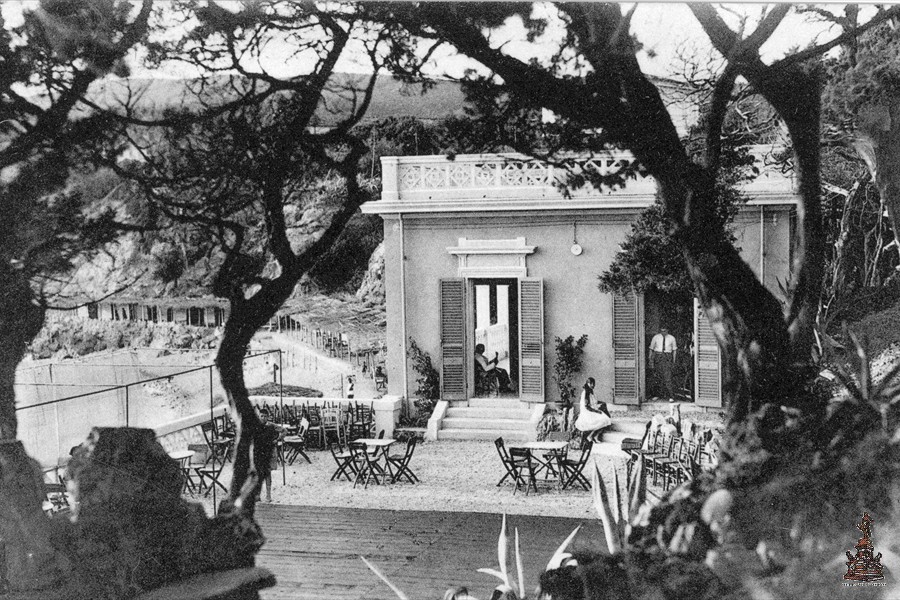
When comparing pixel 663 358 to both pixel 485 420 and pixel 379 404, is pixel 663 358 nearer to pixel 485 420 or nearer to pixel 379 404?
pixel 485 420

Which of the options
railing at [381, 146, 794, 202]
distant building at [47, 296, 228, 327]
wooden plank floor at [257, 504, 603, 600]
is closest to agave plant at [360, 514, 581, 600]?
wooden plank floor at [257, 504, 603, 600]

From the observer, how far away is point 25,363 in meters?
2.70

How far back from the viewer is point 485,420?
2771 millimetres

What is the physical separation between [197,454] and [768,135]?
89.5 inches

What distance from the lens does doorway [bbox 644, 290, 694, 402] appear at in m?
2.62

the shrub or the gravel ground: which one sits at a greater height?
the shrub

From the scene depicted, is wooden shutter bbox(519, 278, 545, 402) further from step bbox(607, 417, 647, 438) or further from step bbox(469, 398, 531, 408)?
step bbox(607, 417, 647, 438)

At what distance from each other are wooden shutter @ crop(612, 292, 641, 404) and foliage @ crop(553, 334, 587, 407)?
120mm

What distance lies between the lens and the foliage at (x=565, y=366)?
264 centimetres

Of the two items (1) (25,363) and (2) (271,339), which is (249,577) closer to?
(2) (271,339)

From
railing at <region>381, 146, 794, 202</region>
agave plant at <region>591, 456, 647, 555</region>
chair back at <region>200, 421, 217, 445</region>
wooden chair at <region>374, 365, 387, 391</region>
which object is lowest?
agave plant at <region>591, 456, 647, 555</region>

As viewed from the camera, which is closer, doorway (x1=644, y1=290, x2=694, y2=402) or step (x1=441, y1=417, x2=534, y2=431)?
doorway (x1=644, y1=290, x2=694, y2=402)

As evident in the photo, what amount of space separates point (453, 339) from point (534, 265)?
39cm

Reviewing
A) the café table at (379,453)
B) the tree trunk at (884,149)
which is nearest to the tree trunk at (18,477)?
the café table at (379,453)
